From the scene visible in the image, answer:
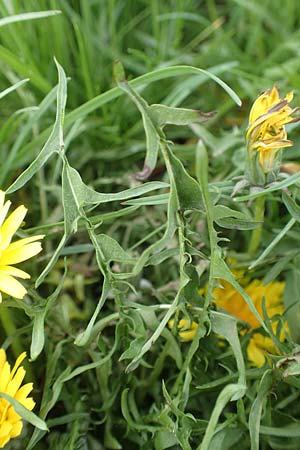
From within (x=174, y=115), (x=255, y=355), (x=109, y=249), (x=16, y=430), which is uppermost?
(x=174, y=115)

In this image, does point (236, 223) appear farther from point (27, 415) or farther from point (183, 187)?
point (27, 415)

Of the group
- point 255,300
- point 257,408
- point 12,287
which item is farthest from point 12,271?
point 255,300

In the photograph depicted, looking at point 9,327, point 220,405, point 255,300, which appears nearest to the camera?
point 220,405

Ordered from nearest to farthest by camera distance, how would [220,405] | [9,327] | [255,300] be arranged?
[220,405]
[9,327]
[255,300]

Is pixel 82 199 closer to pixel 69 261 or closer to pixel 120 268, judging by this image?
pixel 120 268

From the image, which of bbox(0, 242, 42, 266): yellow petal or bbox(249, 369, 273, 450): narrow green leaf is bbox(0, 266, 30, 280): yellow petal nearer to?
bbox(0, 242, 42, 266): yellow petal

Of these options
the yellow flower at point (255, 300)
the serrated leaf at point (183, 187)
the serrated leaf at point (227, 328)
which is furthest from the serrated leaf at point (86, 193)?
the yellow flower at point (255, 300)

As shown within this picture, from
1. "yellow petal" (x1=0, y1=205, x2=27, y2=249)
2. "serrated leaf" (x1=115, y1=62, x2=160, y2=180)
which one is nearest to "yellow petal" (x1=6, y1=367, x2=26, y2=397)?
"yellow petal" (x1=0, y1=205, x2=27, y2=249)

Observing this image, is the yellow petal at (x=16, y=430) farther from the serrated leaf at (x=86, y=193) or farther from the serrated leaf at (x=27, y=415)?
the serrated leaf at (x=86, y=193)
